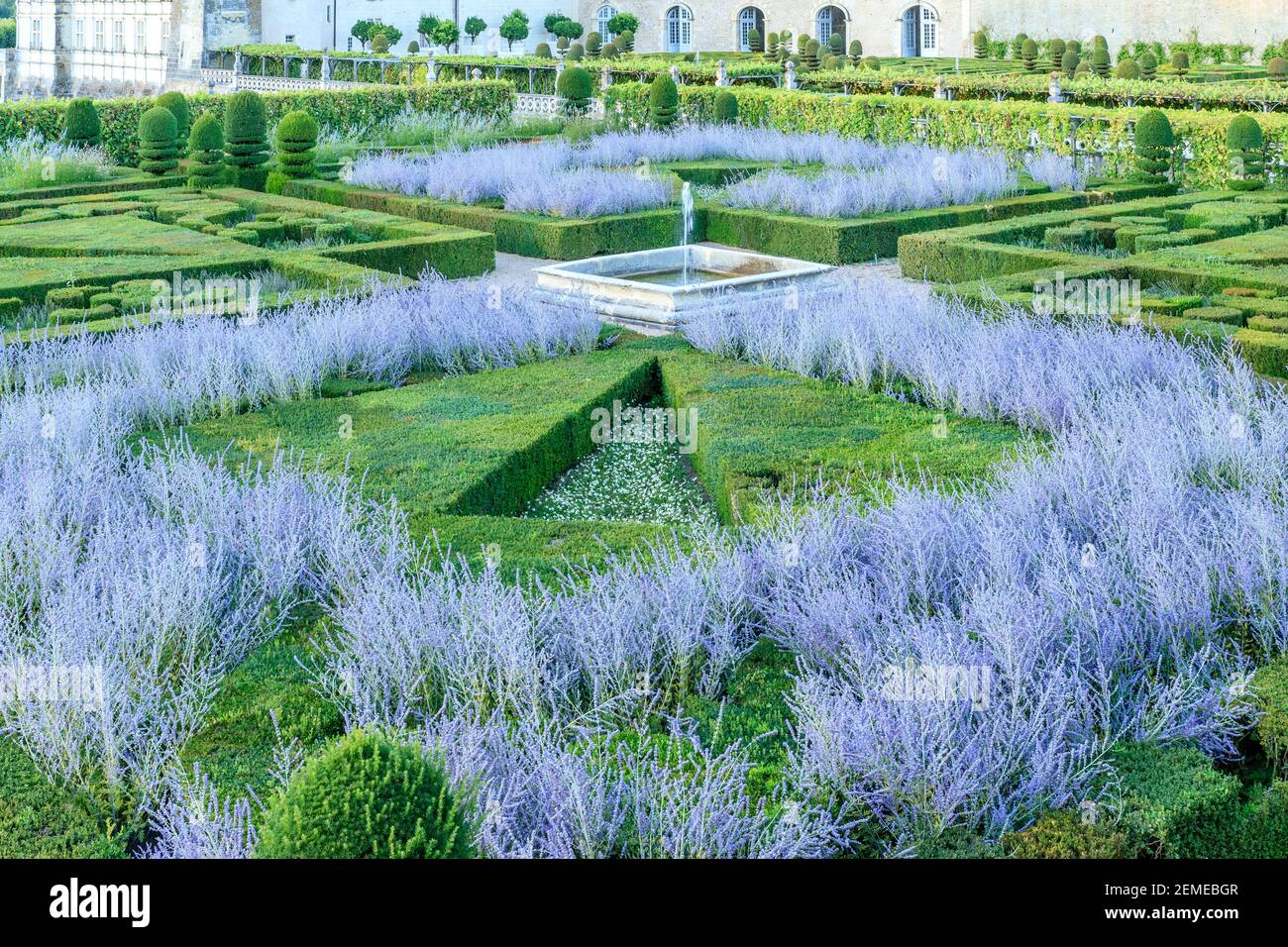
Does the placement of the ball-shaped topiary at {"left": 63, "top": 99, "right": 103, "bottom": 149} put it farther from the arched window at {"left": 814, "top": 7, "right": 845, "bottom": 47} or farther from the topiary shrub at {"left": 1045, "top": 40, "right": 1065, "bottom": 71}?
the arched window at {"left": 814, "top": 7, "right": 845, "bottom": 47}

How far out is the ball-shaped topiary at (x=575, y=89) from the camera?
74.3 ft

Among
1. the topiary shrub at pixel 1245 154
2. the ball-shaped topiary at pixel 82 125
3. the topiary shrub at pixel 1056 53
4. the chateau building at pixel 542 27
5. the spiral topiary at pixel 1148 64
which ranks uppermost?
the chateau building at pixel 542 27

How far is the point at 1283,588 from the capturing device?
468 cm

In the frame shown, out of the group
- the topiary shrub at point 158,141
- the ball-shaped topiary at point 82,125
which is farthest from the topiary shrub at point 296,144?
the ball-shaped topiary at point 82,125

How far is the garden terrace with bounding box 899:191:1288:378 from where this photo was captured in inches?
→ 338

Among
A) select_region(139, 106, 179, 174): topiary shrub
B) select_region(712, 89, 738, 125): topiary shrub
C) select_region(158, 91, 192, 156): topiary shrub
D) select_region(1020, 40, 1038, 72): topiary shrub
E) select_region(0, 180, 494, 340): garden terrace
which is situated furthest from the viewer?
select_region(1020, 40, 1038, 72): topiary shrub

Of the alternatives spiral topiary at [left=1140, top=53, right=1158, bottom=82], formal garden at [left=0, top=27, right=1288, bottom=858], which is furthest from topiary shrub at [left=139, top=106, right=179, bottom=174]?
spiral topiary at [left=1140, top=53, right=1158, bottom=82]

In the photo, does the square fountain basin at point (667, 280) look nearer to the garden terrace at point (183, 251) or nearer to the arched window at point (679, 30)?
the garden terrace at point (183, 251)

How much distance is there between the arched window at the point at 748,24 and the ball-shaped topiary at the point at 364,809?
4537cm

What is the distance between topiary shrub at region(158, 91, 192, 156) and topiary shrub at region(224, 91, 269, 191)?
1136 mm

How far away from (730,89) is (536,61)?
25.1ft

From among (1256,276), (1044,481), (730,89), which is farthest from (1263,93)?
(1044,481)
